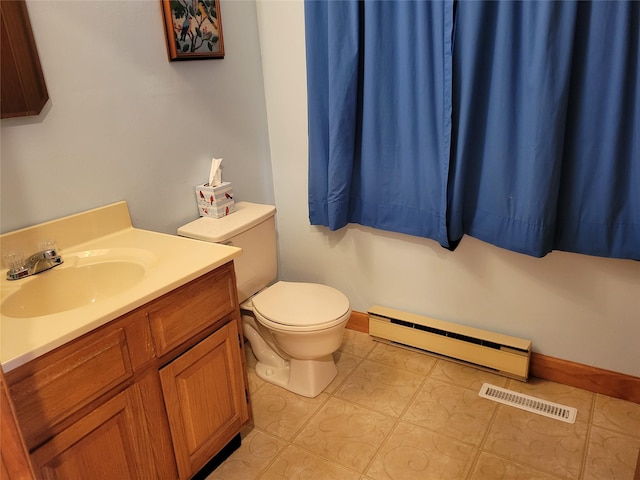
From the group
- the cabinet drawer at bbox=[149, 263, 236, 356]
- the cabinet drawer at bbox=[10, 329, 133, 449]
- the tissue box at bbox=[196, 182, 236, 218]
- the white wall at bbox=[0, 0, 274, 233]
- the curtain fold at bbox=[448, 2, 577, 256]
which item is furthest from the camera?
the tissue box at bbox=[196, 182, 236, 218]

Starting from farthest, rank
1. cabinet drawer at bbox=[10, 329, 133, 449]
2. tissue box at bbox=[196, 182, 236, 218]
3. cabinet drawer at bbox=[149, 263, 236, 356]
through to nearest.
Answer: tissue box at bbox=[196, 182, 236, 218] < cabinet drawer at bbox=[149, 263, 236, 356] < cabinet drawer at bbox=[10, 329, 133, 449]

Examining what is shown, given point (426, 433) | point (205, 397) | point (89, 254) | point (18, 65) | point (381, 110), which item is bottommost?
point (426, 433)

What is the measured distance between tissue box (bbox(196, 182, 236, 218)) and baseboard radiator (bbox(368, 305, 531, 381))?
93 cm

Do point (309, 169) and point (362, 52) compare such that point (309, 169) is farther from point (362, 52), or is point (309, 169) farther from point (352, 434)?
point (352, 434)

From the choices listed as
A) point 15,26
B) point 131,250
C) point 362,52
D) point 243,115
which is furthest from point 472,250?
point 15,26

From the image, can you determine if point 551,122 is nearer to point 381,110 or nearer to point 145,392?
point 381,110

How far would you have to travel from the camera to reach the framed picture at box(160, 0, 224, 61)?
192 cm

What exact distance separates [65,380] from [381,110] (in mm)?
1571

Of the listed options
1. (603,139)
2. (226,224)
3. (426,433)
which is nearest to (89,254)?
(226,224)

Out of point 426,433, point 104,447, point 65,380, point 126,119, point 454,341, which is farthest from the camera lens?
point 454,341

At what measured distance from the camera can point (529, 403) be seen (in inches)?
81.2

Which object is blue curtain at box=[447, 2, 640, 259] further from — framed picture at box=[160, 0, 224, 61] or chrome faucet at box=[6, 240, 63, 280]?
chrome faucet at box=[6, 240, 63, 280]

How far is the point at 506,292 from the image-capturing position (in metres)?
2.16

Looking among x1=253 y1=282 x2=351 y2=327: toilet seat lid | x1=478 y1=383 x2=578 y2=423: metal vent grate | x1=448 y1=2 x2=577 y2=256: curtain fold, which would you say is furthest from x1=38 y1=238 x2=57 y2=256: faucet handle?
x1=478 y1=383 x2=578 y2=423: metal vent grate
